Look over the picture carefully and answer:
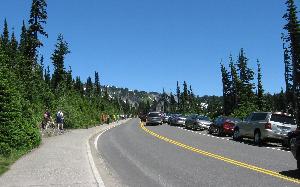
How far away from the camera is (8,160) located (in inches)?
682

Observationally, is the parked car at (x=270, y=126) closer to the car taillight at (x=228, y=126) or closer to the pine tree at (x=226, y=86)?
the car taillight at (x=228, y=126)

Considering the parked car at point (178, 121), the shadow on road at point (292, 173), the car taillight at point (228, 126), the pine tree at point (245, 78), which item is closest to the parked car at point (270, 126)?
the car taillight at point (228, 126)

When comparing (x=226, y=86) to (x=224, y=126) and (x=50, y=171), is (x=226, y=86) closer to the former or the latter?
(x=224, y=126)

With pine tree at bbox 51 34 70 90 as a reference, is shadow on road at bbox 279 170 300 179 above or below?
below

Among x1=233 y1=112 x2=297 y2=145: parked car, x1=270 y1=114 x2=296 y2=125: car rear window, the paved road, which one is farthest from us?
x1=270 y1=114 x2=296 y2=125: car rear window

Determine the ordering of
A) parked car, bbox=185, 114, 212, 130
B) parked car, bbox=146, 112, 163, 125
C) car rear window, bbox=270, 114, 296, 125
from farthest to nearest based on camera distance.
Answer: parked car, bbox=146, 112, 163, 125 → parked car, bbox=185, 114, 212, 130 → car rear window, bbox=270, 114, 296, 125

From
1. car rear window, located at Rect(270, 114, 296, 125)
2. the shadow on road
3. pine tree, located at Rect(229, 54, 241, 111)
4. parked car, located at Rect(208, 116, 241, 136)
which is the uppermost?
→ pine tree, located at Rect(229, 54, 241, 111)

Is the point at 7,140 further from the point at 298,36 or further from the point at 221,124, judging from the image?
the point at 298,36

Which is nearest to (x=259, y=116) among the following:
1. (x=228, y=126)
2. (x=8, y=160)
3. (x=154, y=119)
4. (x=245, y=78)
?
(x=228, y=126)

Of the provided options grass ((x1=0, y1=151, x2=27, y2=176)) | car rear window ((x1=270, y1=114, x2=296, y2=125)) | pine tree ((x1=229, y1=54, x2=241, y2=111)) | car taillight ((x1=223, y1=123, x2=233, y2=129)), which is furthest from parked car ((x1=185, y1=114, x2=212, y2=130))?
pine tree ((x1=229, y1=54, x2=241, y2=111))

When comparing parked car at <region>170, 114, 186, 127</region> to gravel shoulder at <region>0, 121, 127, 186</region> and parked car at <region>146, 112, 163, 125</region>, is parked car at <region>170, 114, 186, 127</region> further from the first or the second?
gravel shoulder at <region>0, 121, 127, 186</region>

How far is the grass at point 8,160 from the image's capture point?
14939 mm

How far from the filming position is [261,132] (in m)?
26.5

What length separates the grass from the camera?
588 inches
